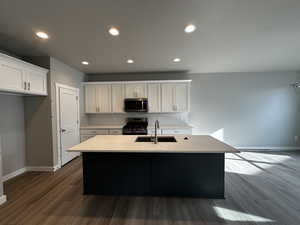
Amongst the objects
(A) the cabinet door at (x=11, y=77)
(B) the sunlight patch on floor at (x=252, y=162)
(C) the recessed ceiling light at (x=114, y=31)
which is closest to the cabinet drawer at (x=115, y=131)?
(A) the cabinet door at (x=11, y=77)

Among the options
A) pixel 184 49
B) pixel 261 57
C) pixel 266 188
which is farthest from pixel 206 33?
pixel 266 188

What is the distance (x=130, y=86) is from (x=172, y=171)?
3.00 m

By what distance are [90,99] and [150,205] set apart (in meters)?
3.62

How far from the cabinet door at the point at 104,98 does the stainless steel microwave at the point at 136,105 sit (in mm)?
609

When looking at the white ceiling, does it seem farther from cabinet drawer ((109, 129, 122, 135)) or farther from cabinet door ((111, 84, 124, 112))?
cabinet drawer ((109, 129, 122, 135))

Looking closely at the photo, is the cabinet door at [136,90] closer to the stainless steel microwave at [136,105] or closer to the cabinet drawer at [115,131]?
the stainless steel microwave at [136,105]

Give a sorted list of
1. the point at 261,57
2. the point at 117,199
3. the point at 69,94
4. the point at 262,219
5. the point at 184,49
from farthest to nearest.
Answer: the point at 69,94, the point at 261,57, the point at 184,49, the point at 117,199, the point at 262,219

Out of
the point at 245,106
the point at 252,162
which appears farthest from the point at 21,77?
the point at 245,106

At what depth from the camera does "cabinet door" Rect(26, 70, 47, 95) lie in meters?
2.85

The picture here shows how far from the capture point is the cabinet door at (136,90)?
15.0ft

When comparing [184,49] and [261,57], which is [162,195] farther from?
[261,57]

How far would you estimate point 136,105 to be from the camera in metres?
4.45

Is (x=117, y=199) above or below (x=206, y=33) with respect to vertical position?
below

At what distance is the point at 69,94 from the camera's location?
392cm
